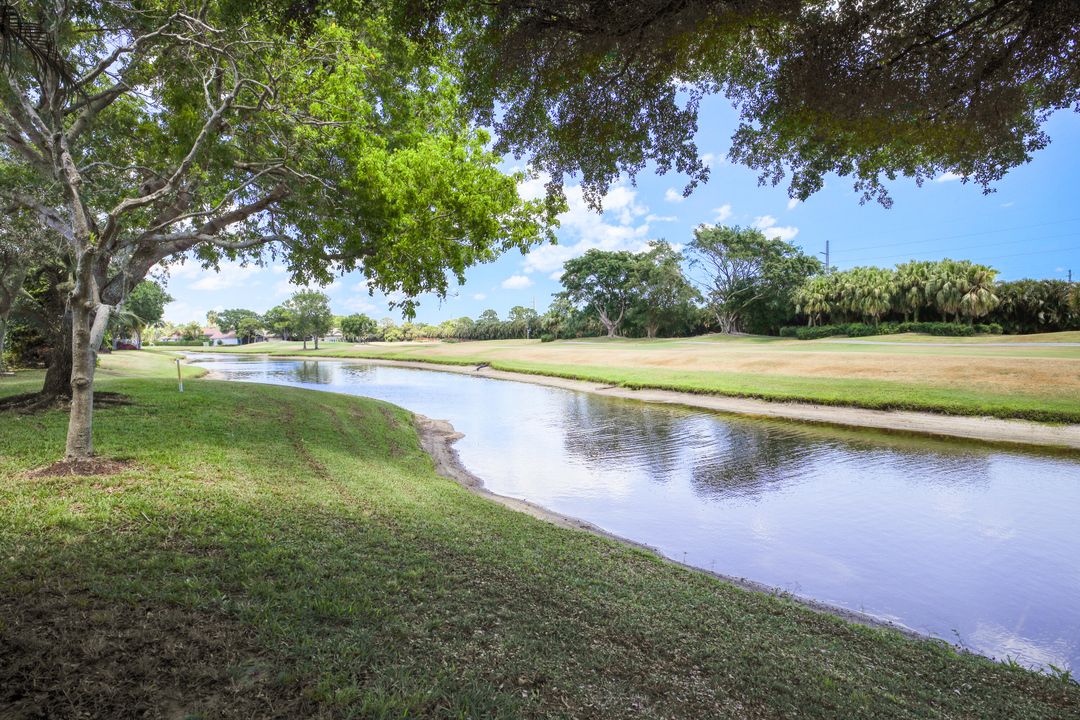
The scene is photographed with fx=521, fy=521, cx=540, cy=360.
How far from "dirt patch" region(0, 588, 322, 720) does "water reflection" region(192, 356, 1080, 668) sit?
248 inches

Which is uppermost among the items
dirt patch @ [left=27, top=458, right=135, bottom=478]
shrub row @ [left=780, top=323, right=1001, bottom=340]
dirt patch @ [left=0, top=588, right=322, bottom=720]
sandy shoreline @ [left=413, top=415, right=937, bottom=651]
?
shrub row @ [left=780, top=323, right=1001, bottom=340]

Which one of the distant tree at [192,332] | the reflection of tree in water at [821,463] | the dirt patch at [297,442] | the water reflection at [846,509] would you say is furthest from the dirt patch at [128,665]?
the distant tree at [192,332]

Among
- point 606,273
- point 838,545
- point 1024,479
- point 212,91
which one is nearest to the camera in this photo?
point 838,545

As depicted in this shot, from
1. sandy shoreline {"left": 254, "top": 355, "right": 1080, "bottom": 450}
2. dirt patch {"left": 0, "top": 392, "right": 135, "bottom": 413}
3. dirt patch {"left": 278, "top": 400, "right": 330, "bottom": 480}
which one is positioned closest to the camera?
dirt patch {"left": 278, "top": 400, "right": 330, "bottom": 480}

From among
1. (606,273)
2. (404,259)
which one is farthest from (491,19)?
(606,273)

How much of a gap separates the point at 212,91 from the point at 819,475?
15.5m

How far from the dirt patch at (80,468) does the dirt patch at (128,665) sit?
4190mm

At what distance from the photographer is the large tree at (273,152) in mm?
8227

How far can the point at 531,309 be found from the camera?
354 feet

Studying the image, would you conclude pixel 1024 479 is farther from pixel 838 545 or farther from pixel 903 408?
pixel 903 408

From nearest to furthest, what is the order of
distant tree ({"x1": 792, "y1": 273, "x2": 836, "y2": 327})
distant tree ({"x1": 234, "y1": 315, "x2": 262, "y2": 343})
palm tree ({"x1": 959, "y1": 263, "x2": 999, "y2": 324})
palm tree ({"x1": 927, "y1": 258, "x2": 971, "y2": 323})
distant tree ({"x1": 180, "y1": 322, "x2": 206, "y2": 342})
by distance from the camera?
palm tree ({"x1": 959, "y1": 263, "x2": 999, "y2": 324})
palm tree ({"x1": 927, "y1": 258, "x2": 971, "y2": 323})
distant tree ({"x1": 792, "y1": 273, "x2": 836, "y2": 327})
distant tree ({"x1": 234, "y1": 315, "x2": 262, "y2": 343})
distant tree ({"x1": 180, "y1": 322, "x2": 206, "y2": 342})

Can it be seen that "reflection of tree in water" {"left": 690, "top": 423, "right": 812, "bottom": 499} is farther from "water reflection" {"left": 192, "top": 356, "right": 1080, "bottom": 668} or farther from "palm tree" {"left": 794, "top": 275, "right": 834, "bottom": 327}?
"palm tree" {"left": 794, "top": 275, "right": 834, "bottom": 327}

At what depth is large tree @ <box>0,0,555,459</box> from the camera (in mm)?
8227

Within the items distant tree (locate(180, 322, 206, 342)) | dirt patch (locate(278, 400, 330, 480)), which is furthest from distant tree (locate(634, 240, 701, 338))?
distant tree (locate(180, 322, 206, 342))
